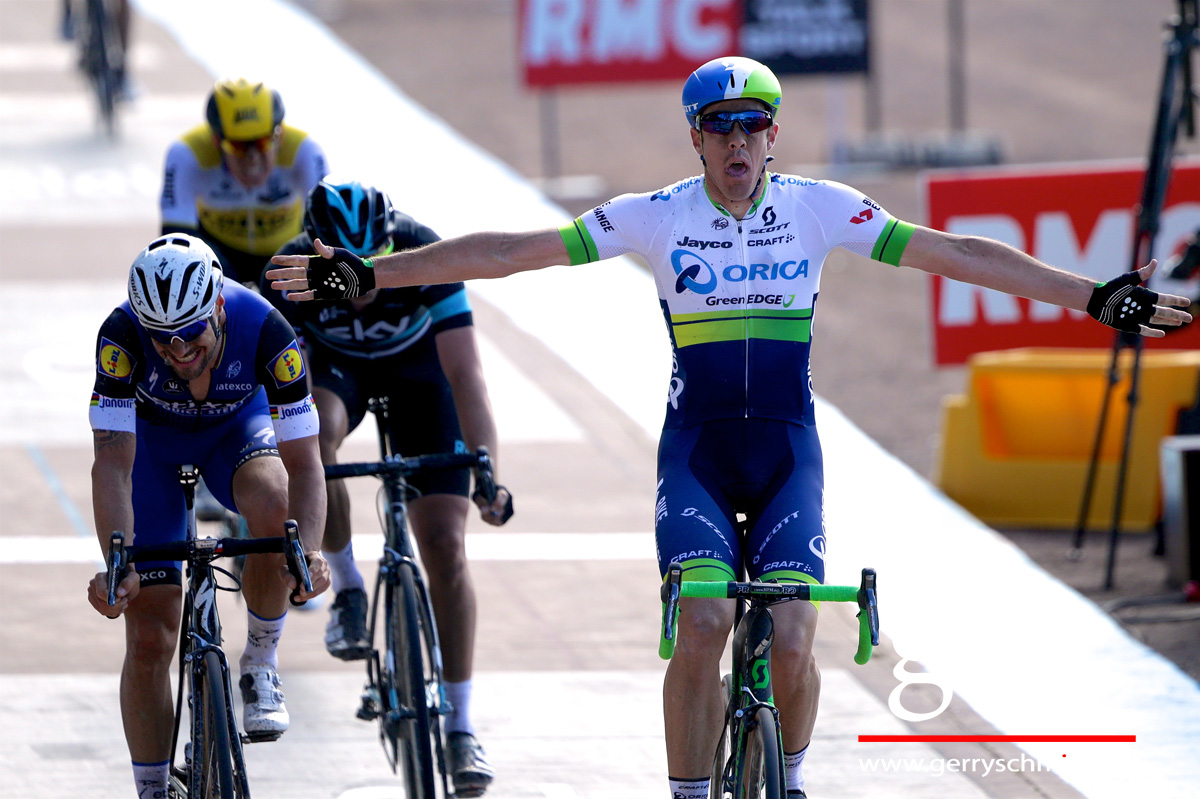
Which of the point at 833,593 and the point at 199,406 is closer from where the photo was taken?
the point at 833,593

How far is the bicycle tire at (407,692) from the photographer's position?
5.26 metres

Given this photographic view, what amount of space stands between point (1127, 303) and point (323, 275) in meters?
2.13

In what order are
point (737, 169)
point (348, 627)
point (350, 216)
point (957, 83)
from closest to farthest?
point (737, 169) < point (350, 216) < point (348, 627) < point (957, 83)

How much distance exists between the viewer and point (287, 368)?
202 inches

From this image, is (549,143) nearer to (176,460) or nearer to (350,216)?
(350,216)

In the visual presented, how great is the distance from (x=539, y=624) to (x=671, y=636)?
334 centimetres

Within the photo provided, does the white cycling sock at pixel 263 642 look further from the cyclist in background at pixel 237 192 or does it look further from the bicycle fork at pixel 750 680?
the cyclist in background at pixel 237 192

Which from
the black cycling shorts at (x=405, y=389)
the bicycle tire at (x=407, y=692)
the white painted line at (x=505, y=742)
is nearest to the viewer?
the bicycle tire at (x=407, y=692)

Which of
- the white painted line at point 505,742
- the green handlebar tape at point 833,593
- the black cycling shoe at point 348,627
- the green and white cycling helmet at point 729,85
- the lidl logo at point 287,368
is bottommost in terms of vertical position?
the white painted line at point 505,742

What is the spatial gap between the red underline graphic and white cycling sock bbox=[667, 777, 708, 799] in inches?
69.8

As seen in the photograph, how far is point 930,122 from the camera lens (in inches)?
781

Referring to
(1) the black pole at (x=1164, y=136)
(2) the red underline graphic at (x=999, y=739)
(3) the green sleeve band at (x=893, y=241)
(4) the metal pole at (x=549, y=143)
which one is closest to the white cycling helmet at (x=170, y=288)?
(3) the green sleeve band at (x=893, y=241)

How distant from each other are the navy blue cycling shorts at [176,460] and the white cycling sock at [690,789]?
63.2 inches

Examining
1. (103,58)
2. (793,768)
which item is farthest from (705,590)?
(103,58)
